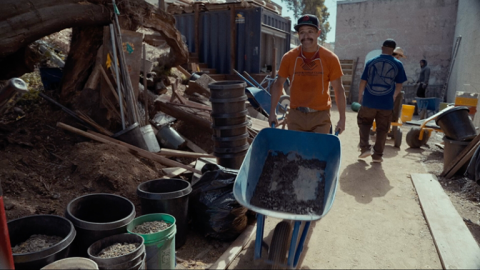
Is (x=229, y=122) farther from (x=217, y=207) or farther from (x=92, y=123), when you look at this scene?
(x=92, y=123)

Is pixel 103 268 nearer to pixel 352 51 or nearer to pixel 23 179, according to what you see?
pixel 23 179

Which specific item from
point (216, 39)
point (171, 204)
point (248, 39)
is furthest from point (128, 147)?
point (216, 39)

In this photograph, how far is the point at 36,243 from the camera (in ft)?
6.93

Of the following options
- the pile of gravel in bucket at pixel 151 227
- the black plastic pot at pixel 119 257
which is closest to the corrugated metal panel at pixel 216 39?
the pile of gravel in bucket at pixel 151 227

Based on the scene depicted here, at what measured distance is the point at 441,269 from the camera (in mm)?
2617

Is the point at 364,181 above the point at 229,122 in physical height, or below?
below

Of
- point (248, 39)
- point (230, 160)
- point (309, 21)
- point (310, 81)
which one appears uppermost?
point (248, 39)

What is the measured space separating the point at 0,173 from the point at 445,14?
14659 mm

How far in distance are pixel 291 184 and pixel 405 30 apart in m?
12.9

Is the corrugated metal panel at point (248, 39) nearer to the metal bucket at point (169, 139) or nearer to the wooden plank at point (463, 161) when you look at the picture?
the metal bucket at point (169, 139)

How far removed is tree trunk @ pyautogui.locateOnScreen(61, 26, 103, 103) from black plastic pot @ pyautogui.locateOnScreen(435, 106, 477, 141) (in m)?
5.36

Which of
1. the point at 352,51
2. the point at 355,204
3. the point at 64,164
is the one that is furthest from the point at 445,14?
the point at 64,164

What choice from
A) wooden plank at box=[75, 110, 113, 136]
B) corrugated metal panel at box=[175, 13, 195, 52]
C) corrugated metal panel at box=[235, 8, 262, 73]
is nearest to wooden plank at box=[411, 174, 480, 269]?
wooden plank at box=[75, 110, 113, 136]

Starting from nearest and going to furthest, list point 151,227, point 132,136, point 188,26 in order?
point 151,227 < point 132,136 < point 188,26
